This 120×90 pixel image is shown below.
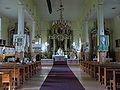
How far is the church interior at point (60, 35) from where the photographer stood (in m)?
15.7

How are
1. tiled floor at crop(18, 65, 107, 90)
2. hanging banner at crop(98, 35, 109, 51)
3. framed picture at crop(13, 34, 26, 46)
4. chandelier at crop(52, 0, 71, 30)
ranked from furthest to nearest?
chandelier at crop(52, 0, 71, 30)
framed picture at crop(13, 34, 26, 46)
hanging banner at crop(98, 35, 109, 51)
tiled floor at crop(18, 65, 107, 90)

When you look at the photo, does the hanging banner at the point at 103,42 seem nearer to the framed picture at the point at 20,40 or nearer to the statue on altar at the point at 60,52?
the framed picture at the point at 20,40

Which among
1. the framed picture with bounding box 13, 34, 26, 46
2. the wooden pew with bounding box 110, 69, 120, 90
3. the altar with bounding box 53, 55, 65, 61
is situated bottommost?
the wooden pew with bounding box 110, 69, 120, 90

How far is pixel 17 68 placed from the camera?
29.0 feet

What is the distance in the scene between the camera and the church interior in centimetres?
1570

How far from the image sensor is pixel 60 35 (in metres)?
32.6

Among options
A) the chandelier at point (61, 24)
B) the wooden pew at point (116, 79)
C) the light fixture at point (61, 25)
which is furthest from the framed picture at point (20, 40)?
the light fixture at point (61, 25)

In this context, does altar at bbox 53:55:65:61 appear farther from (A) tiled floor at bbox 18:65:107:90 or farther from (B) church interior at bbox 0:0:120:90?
(A) tiled floor at bbox 18:65:107:90

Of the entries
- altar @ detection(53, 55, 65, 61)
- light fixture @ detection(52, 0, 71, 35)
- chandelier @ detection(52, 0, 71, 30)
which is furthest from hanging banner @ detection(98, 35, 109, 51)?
altar @ detection(53, 55, 65, 61)

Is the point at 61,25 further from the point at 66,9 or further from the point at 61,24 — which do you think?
the point at 66,9

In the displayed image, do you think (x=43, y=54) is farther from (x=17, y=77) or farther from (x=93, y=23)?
(x=17, y=77)

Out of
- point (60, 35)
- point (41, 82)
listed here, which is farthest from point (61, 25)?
point (41, 82)

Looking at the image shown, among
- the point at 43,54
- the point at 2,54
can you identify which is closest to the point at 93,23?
the point at 43,54

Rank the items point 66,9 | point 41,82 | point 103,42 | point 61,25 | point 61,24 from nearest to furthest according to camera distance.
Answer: point 41,82 → point 103,42 → point 66,9 → point 61,25 → point 61,24
